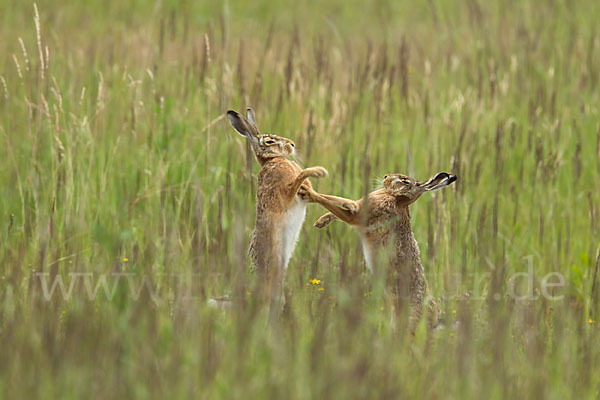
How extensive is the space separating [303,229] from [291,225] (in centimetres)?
153

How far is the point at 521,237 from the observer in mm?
6105

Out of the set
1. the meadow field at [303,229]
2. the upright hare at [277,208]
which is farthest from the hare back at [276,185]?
the meadow field at [303,229]

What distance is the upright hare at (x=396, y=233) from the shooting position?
4133 millimetres

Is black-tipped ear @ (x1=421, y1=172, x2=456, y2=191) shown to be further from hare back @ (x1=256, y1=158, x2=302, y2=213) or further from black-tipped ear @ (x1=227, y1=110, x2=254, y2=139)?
black-tipped ear @ (x1=227, y1=110, x2=254, y2=139)

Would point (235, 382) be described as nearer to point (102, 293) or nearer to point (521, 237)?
point (102, 293)

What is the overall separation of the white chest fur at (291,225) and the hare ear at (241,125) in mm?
420

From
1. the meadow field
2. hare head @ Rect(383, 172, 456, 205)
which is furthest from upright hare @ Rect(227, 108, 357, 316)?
hare head @ Rect(383, 172, 456, 205)

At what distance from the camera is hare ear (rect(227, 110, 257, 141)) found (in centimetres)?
407

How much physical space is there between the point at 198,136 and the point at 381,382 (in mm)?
3434

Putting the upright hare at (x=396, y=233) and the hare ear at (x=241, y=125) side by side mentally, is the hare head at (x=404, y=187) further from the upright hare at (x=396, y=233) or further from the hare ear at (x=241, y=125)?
the hare ear at (x=241, y=125)

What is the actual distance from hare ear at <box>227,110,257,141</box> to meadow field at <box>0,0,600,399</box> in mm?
249

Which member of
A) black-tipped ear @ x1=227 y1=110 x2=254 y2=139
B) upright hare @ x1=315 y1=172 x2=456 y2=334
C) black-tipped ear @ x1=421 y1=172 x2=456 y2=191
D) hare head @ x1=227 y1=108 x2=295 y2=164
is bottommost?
upright hare @ x1=315 y1=172 x2=456 y2=334

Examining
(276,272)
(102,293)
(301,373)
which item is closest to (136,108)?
(102,293)

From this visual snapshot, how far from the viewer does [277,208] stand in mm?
3955
